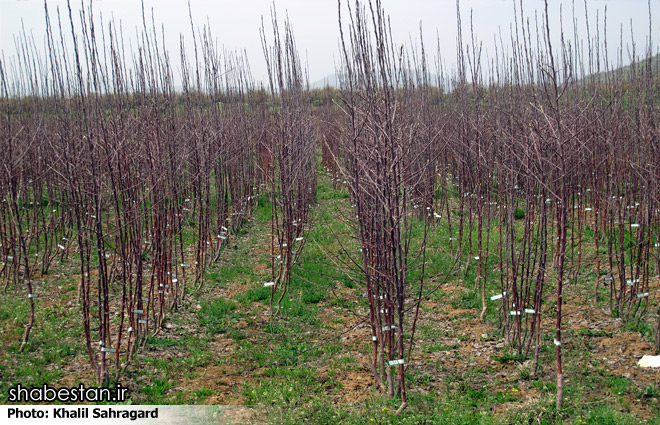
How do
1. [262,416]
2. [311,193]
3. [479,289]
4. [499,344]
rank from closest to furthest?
[262,416] < [499,344] < [479,289] < [311,193]

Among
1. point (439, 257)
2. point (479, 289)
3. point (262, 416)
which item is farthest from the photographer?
point (439, 257)

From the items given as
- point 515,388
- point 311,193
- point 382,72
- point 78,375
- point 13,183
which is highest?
point 382,72

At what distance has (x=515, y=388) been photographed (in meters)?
4.25

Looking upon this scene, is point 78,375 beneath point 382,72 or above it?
beneath

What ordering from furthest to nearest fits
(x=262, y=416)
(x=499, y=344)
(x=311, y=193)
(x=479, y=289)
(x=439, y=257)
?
(x=311, y=193)
(x=439, y=257)
(x=479, y=289)
(x=499, y=344)
(x=262, y=416)

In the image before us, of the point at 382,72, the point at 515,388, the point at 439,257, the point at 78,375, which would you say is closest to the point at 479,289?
the point at 439,257

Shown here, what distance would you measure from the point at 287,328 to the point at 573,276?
4.28 meters

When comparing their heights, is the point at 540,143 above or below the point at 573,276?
above

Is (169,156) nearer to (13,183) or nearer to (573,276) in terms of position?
(13,183)

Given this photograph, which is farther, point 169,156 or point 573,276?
point 573,276

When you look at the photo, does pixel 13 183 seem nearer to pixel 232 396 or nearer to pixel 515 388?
pixel 232 396

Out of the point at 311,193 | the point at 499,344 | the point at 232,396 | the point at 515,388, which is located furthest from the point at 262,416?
the point at 311,193

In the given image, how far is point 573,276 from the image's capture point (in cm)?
692

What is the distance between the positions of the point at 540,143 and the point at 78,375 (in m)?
4.77
